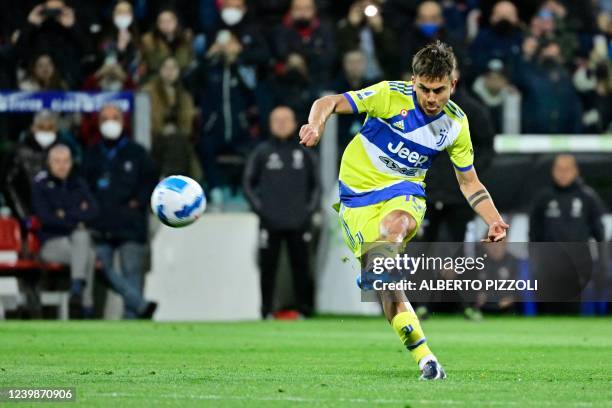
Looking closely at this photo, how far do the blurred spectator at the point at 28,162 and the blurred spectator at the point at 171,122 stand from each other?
122cm

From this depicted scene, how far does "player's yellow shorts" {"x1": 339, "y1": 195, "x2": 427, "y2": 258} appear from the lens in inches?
378

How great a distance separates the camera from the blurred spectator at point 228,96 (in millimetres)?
18203

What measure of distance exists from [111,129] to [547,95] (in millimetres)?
5662

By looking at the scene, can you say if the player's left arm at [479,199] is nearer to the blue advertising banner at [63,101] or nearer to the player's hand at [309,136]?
the player's hand at [309,136]

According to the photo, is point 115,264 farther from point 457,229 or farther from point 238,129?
point 457,229

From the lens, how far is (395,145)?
9.79m

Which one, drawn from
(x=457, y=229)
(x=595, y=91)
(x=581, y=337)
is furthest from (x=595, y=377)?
(x=595, y=91)

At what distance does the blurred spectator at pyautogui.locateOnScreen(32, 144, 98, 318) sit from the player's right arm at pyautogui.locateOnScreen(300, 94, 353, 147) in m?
8.36

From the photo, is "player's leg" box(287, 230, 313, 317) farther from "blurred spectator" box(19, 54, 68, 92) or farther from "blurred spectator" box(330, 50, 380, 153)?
"blurred spectator" box(19, 54, 68, 92)

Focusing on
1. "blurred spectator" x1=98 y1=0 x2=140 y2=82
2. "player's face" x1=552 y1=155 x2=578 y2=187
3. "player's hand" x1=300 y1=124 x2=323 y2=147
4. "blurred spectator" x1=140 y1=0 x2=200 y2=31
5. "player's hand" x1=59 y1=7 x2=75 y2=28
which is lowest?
"player's face" x1=552 y1=155 x2=578 y2=187

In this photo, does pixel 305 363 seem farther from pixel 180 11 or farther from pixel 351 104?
pixel 180 11

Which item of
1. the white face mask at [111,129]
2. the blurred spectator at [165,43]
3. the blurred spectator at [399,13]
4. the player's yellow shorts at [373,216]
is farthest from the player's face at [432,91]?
the blurred spectator at [399,13]

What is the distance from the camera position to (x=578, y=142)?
18.8 meters

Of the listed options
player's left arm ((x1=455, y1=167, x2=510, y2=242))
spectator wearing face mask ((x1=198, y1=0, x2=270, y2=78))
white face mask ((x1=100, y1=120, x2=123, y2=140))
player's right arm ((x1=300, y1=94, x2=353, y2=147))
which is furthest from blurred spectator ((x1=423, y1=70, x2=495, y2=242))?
player's right arm ((x1=300, y1=94, x2=353, y2=147))
